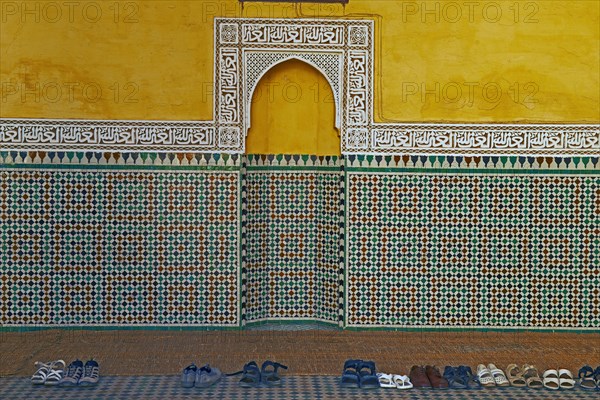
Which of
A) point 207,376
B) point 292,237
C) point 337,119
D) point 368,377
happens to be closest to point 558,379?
point 368,377

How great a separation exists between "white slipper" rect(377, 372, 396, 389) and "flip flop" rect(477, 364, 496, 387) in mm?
470

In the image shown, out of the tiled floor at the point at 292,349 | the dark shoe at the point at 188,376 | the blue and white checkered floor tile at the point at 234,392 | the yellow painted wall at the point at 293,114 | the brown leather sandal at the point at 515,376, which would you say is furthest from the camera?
the yellow painted wall at the point at 293,114

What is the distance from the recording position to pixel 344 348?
4.90 m

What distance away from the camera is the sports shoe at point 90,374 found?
13.4 feet

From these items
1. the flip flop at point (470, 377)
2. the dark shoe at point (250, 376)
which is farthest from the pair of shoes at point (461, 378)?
the dark shoe at point (250, 376)

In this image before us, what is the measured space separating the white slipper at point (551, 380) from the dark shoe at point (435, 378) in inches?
21.0

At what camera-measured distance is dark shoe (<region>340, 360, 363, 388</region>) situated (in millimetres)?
4129

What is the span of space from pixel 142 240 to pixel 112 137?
28.1 inches

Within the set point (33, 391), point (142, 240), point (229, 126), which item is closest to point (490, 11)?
point (229, 126)

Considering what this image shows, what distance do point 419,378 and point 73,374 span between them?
183 cm

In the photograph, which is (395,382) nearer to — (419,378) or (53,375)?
(419,378)

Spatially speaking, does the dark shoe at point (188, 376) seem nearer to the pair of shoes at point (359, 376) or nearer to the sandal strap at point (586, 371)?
the pair of shoes at point (359, 376)

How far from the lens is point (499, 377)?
4.20 m

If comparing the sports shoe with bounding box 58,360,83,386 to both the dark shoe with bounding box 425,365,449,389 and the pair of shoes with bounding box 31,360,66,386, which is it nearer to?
the pair of shoes with bounding box 31,360,66,386
